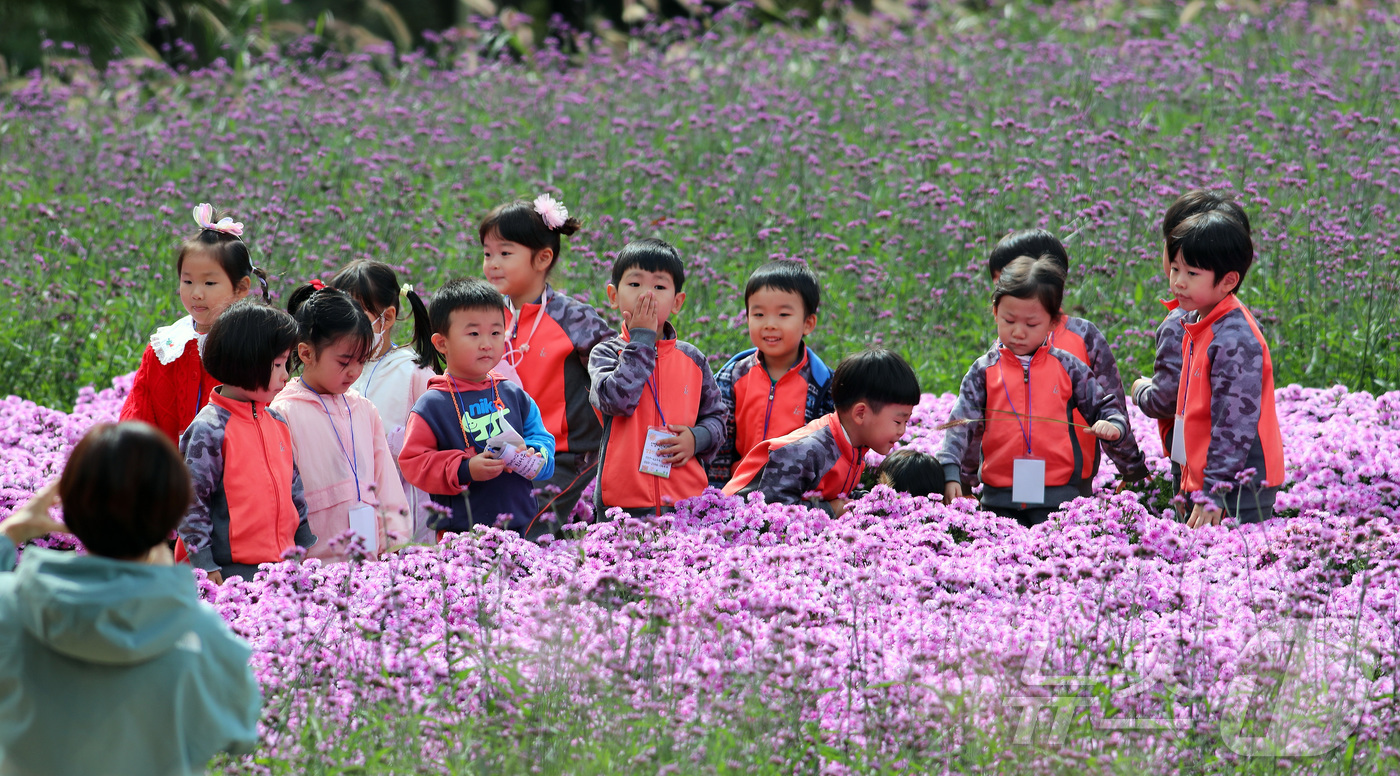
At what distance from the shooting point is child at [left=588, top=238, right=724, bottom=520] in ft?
18.9

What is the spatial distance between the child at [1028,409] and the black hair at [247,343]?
301 cm

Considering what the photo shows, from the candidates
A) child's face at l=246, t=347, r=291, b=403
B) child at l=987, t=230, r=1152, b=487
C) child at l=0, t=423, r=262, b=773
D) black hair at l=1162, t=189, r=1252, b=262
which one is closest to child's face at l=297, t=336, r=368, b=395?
child's face at l=246, t=347, r=291, b=403

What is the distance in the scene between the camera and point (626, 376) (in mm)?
5672

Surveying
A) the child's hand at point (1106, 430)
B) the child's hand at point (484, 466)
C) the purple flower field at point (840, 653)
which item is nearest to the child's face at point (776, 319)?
the purple flower field at point (840, 653)

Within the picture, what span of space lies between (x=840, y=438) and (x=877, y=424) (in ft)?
0.63

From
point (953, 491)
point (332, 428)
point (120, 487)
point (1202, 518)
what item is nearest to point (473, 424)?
point (332, 428)

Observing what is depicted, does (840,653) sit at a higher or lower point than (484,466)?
lower

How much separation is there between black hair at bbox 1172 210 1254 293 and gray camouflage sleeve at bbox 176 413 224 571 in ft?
13.5

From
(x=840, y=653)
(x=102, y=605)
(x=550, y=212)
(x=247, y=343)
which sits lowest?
(x=840, y=653)

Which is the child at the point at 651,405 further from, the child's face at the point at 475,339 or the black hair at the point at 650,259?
the child's face at the point at 475,339

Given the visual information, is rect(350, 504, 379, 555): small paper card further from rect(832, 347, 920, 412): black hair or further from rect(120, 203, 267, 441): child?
rect(832, 347, 920, 412): black hair

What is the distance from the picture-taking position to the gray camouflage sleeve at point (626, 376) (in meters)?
5.67

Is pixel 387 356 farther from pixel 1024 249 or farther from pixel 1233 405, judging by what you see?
pixel 1233 405

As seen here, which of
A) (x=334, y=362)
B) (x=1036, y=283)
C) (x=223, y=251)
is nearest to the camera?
(x=334, y=362)
